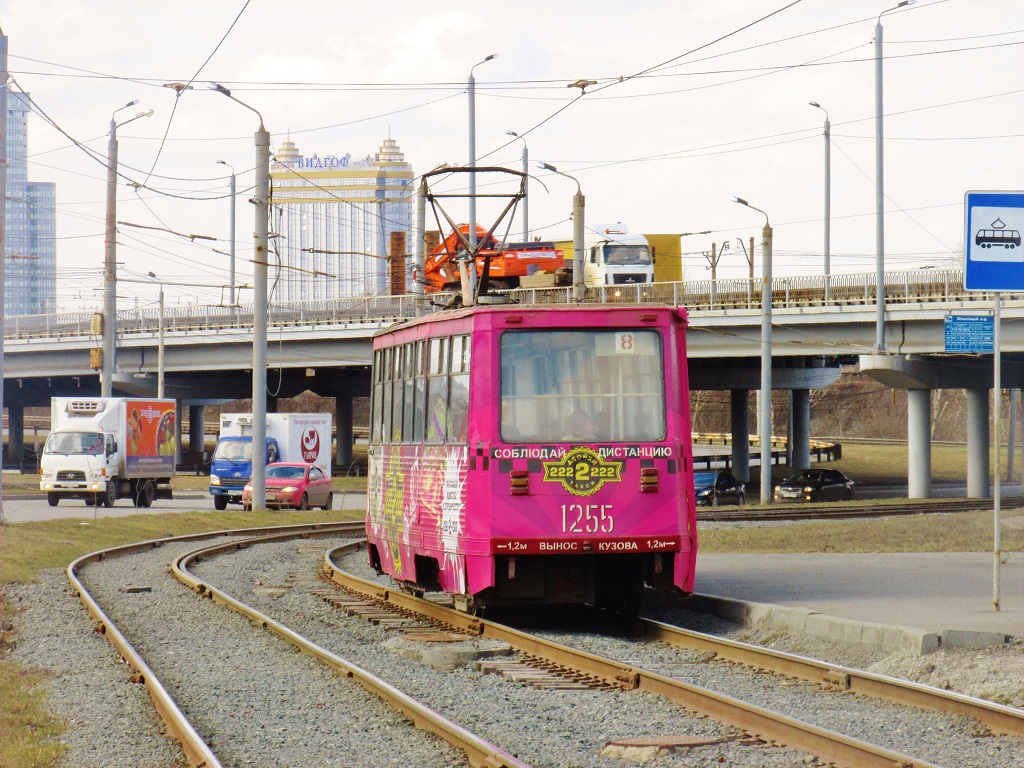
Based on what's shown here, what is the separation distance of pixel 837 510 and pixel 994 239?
2674cm

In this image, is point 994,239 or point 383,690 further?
point 994,239

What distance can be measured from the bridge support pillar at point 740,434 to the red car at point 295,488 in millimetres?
29157

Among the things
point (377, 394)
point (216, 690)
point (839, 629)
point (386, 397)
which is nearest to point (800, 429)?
point (377, 394)

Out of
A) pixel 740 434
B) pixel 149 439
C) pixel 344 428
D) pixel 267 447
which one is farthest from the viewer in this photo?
pixel 344 428

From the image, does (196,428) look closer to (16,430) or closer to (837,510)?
(16,430)

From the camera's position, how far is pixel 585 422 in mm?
12602

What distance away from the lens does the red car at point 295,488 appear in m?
38.6

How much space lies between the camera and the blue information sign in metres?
16.2

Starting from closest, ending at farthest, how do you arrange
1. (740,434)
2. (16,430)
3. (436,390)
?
(436,390) → (740,434) → (16,430)

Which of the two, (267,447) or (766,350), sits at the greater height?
(766,350)

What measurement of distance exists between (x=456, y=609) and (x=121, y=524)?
58.3ft

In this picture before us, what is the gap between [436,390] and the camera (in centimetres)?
1381

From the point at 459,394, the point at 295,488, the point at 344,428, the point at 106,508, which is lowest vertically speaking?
the point at 106,508

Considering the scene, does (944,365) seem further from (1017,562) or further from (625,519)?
(625,519)
